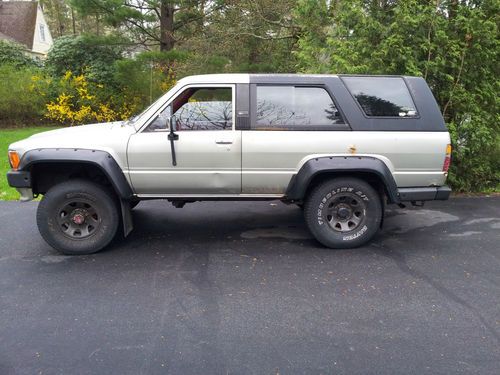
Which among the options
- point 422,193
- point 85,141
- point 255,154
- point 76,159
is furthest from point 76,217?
point 422,193

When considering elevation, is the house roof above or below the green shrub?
above

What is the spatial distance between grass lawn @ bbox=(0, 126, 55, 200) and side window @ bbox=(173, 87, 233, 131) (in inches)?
158

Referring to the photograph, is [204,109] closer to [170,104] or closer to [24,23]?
[170,104]

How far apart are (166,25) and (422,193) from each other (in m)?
12.7

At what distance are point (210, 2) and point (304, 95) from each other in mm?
11201

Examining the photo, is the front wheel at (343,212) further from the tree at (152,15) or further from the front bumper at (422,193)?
the tree at (152,15)

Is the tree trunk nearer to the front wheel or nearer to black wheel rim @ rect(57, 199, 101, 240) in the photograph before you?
black wheel rim @ rect(57, 199, 101, 240)

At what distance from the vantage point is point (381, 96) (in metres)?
4.83

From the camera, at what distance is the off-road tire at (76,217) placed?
4664mm

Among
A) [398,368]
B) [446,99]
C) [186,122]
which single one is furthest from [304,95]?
[446,99]

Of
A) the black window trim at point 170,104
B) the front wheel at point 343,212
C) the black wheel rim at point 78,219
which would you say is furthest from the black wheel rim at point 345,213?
the black wheel rim at point 78,219

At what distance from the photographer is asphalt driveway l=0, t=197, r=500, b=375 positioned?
9.59 feet

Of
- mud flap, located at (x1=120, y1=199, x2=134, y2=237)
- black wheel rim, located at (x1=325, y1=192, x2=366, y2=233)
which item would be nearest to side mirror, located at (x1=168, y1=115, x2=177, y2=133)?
mud flap, located at (x1=120, y1=199, x2=134, y2=237)

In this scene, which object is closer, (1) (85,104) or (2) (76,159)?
(2) (76,159)
